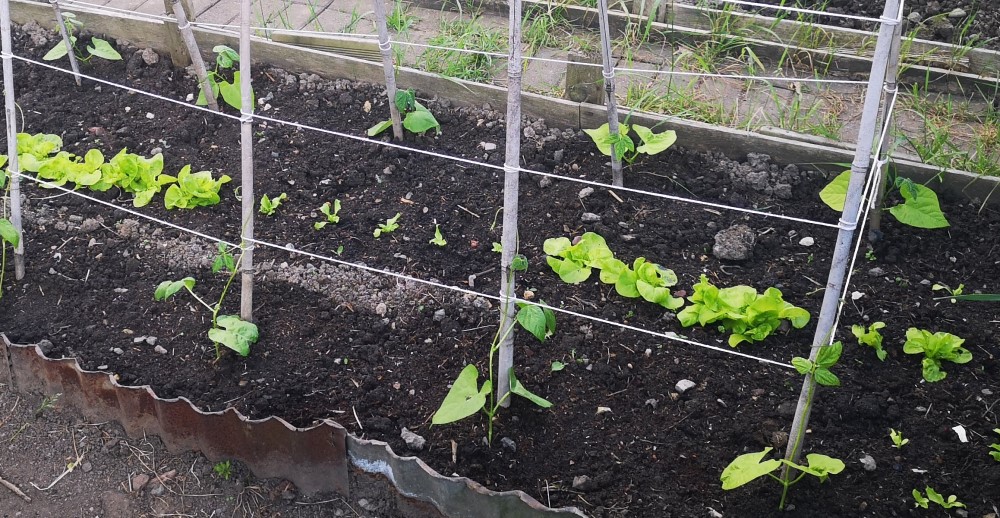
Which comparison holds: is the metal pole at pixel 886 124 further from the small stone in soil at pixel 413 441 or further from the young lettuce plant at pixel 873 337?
the small stone in soil at pixel 413 441

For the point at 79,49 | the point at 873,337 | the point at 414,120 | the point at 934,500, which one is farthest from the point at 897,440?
the point at 79,49

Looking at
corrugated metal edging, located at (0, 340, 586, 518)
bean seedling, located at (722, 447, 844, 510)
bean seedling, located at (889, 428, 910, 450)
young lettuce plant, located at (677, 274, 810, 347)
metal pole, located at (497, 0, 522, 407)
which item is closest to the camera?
metal pole, located at (497, 0, 522, 407)

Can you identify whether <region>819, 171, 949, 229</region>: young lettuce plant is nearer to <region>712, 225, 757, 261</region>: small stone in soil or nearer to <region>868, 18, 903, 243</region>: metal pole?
<region>868, 18, 903, 243</region>: metal pole

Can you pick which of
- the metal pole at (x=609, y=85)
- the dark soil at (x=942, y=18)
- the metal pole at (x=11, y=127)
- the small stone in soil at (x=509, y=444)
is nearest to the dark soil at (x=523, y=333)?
the small stone in soil at (x=509, y=444)

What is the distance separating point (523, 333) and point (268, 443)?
0.81m

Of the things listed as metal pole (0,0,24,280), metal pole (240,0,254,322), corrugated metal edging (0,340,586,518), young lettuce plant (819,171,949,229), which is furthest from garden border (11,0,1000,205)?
Result: corrugated metal edging (0,340,586,518)

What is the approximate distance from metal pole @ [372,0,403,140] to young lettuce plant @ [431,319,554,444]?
1290mm

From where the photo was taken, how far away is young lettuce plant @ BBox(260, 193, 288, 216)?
3072 millimetres

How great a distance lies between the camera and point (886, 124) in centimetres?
250

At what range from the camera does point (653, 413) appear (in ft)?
7.90

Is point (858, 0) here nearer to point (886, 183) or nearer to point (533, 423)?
point (886, 183)

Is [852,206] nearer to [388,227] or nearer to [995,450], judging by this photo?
[995,450]

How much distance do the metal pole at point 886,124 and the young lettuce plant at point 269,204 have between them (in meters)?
1.99

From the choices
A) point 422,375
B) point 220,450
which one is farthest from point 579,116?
point 220,450
